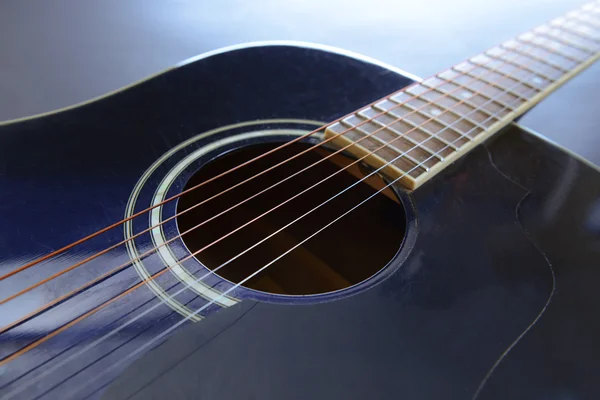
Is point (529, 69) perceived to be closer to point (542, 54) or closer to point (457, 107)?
point (542, 54)

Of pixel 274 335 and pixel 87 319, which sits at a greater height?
pixel 87 319

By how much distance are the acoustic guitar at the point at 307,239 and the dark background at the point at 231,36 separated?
0.18 meters

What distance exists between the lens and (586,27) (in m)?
1.02

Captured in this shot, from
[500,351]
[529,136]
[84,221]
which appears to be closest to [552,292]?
[500,351]

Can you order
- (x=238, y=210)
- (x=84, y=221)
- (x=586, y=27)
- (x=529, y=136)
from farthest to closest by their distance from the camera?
(x=586, y=27) → (x=238, y=210) → (x=529, y=136) → (x=84, y=221)

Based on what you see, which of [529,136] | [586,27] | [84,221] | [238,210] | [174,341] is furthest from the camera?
[586,27]

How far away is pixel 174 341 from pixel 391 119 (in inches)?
18.4

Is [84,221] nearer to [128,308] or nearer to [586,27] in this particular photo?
[128,308]

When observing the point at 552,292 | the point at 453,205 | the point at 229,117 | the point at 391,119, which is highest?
the point at 229,117

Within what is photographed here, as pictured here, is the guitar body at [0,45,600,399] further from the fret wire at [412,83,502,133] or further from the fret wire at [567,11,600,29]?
the fret wire at [567,11,600,29]

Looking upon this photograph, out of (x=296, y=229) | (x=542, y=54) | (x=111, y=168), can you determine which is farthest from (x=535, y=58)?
(x=111, y=168)

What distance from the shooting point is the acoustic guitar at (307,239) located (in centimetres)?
46

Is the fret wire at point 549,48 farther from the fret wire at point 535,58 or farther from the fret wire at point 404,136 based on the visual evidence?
the fret wire at point 404,136

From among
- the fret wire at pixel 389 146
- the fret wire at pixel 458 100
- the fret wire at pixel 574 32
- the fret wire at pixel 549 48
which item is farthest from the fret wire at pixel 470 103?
the fret wire at pixel 574 32
